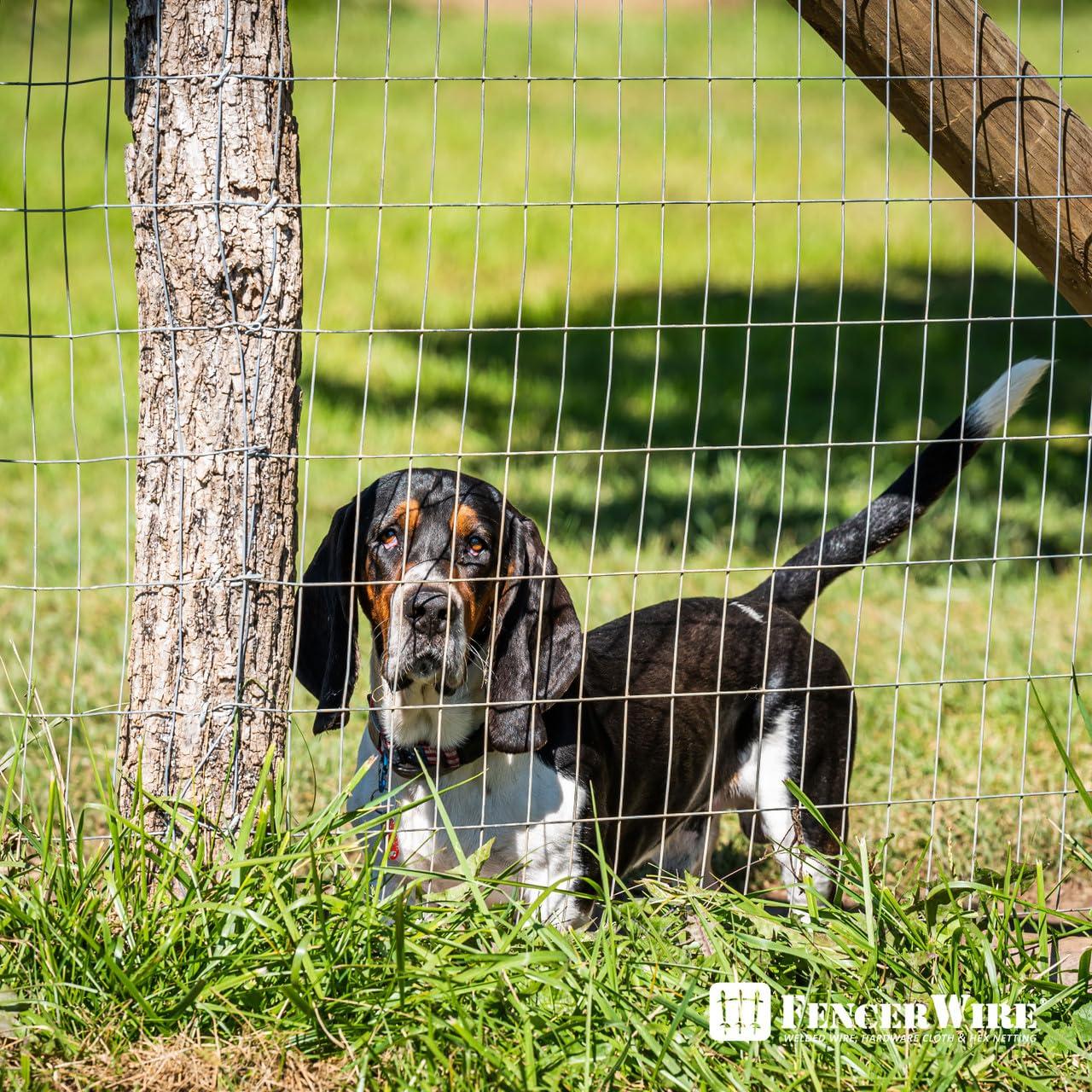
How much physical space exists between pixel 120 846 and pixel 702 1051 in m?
1.28

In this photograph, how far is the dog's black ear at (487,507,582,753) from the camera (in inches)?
125

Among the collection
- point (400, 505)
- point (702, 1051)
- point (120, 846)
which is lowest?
point (702, 1051)

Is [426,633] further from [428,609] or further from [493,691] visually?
[493,691]

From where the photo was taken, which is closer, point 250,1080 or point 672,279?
point 250,1080

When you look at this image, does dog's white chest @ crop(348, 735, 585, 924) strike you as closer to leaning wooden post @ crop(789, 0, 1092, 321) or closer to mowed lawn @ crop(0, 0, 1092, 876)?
mowed lawn @ crop(0, 0, 1092, 876)

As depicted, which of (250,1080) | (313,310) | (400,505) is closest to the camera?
(250,1080)

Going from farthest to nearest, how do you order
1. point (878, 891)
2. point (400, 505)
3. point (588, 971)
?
point (400, 505)
point (878, 891)
point (588, 971)

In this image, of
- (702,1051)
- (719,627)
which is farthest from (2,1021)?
(719,627)

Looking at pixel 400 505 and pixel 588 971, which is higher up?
pixel 400 505

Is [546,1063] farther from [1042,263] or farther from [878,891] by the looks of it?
[1042,263]

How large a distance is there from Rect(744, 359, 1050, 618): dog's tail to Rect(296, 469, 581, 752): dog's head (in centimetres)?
62

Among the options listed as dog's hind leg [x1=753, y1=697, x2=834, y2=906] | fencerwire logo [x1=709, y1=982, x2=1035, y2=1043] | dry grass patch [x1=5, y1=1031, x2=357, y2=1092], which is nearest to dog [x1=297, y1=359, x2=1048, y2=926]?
dog's hind leg [x1=753, y1=697, x2=834, y2=906]

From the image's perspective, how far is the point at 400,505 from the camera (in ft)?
10.3

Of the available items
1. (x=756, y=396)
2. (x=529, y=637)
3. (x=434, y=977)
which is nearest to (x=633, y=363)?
(x=756, y=396)
